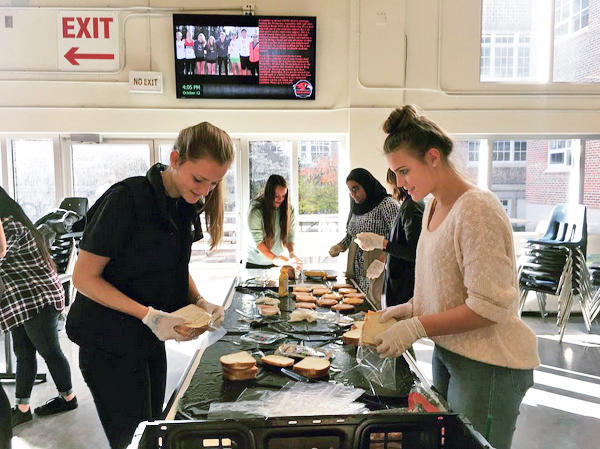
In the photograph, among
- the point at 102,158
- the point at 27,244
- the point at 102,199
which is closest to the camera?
the point at 102,199

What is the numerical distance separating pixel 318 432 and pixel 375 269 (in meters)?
2.03

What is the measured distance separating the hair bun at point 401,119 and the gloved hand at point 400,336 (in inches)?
21.9

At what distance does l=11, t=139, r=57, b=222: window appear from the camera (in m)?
4.61

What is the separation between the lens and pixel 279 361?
145 cm

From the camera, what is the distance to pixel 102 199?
1.38 meters

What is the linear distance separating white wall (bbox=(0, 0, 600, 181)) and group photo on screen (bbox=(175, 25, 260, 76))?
0.66 ft


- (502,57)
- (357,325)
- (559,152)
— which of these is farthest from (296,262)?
(559,152)

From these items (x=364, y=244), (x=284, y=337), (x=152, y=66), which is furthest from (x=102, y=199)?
(x=152, y=66)

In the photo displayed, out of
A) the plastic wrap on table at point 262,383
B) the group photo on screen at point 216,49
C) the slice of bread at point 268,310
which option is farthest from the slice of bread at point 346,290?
the group photo on screen at point 216,49

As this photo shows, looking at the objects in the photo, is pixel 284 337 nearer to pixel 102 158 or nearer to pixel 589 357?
pixel 589 357

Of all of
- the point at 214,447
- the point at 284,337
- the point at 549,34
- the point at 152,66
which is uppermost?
the point at 549,34

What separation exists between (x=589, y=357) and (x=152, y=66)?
4.63 meters

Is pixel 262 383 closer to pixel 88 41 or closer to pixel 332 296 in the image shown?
pixel 332 296

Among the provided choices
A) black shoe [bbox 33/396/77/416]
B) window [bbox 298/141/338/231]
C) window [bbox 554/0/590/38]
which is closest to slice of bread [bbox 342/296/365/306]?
black shoe [bbox 33/396/77/416]
